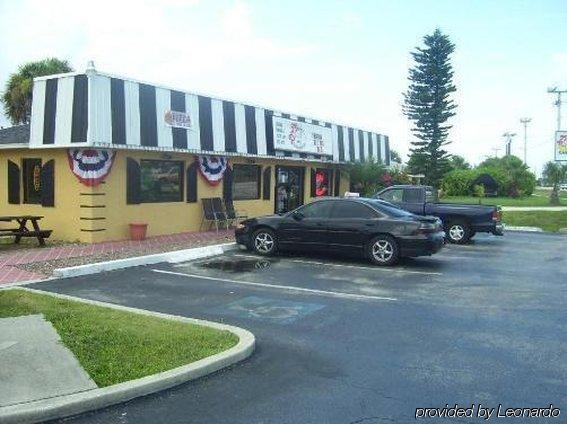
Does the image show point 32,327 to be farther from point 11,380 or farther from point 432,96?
→ point 432,96

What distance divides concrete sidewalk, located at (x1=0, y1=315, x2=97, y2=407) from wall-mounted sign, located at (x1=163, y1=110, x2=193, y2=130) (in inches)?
409

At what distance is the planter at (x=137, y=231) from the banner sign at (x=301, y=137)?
6843 millimetres

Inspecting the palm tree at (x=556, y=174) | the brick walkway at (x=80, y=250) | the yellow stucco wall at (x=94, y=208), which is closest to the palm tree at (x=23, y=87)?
the yellow stucco wall at (x=94, y=208)

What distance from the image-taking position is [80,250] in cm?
1340

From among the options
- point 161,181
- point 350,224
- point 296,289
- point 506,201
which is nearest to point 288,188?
point 161,181

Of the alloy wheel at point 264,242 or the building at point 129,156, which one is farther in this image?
the building at point 129,156

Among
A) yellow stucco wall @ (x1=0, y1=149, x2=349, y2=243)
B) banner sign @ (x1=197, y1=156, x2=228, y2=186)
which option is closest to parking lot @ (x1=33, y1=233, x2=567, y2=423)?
yellow stucco wall @ (x1=0, y1=149, x2=349, y2=243)

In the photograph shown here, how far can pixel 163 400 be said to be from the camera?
16.0ft

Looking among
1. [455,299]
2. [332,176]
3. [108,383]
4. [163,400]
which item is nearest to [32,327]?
[108,383]

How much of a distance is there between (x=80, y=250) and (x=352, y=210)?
247 inches

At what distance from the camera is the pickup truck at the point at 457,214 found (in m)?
16.9

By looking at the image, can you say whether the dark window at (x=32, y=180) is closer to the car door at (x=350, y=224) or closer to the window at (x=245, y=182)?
the window at (x=245, y=182)

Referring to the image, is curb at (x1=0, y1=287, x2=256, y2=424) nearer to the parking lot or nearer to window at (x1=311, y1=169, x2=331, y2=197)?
the parking lot

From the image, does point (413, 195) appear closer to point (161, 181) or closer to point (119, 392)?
point (161, 181)
